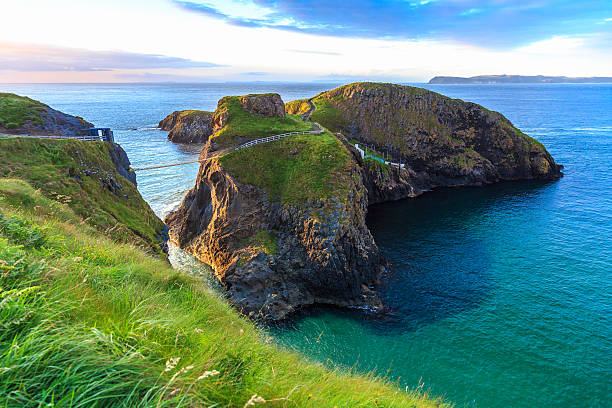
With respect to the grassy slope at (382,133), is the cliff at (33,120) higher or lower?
lower

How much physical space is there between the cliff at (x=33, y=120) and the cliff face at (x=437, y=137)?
6703 cm

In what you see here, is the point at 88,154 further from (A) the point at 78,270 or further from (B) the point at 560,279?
(B) the point at 560,279

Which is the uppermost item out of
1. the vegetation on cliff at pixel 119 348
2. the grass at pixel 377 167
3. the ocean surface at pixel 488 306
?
the vegetation on cliff at pixel 119 348

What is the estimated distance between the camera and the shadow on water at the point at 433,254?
34281 millimetres

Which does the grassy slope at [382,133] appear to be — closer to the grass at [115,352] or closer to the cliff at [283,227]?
the cliff at [283,227]

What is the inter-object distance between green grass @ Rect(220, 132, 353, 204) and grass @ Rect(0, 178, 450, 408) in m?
34.7

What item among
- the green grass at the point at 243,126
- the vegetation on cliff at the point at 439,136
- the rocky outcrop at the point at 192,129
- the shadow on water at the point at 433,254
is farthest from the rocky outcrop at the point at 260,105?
the rocky outcrop at the point at 192,129

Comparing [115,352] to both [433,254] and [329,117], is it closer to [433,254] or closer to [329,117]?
[433,254]

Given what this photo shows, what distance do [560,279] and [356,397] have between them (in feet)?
146

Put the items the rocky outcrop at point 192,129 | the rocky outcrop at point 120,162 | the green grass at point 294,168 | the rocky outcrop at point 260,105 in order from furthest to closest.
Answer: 1. the rocky outcrop at point 192,129
2. the rocky outcrop at point 260,105
3. the green grass at point 294,168
4. the rocky outcrop at point 120,162

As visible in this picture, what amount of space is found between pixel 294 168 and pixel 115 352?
4388 centimetres

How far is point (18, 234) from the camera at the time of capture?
8383 millimetres

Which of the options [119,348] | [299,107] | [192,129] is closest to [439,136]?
[299,107]

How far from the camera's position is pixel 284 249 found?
39.3m
